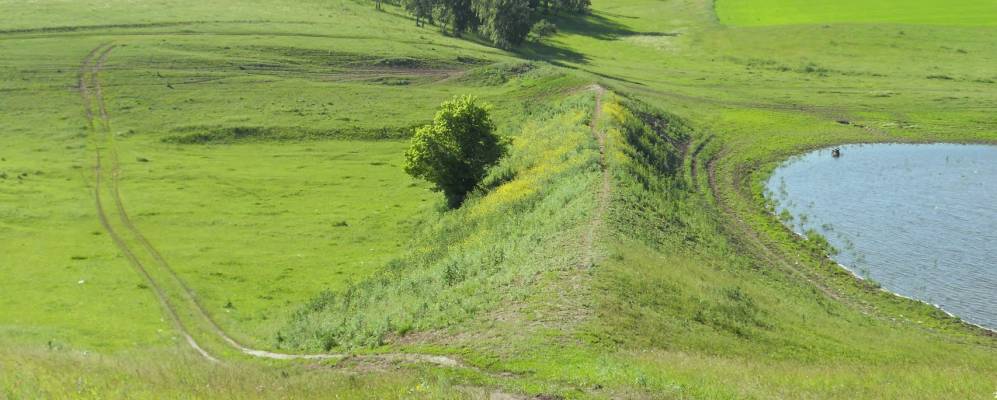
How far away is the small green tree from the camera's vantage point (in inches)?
2527

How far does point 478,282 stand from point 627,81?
80818 mm

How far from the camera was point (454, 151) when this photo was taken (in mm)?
64125

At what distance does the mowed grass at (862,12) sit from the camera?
154375 millimetres

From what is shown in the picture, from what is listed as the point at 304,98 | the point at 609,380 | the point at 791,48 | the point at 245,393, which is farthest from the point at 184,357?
the point at 791,48

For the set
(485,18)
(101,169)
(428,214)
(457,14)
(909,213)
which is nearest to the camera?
(909,213)

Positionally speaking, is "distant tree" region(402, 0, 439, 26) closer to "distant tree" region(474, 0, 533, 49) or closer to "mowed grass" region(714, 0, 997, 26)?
"distant tree" region(474, 0, 533, 49)

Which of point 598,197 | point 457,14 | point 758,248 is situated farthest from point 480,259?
point 457,14

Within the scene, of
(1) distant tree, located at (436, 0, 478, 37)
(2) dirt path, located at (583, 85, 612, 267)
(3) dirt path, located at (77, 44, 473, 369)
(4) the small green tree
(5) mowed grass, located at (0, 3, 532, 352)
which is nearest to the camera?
(3) dirt path, located at (77, 44, 473, 369)

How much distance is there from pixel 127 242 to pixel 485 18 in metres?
92.9

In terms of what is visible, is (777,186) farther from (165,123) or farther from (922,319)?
(165,123)

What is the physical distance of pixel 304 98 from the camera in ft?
333

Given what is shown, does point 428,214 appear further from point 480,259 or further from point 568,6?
point 568,6

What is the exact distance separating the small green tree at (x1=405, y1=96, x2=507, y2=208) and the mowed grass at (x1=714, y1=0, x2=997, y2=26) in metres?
117

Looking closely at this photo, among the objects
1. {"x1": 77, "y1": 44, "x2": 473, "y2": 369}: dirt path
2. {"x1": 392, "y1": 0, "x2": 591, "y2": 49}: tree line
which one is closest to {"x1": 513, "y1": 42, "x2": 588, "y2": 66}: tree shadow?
{"x1": 392, "y1": 0, "x2": 591, "y2": 49}: tree line
